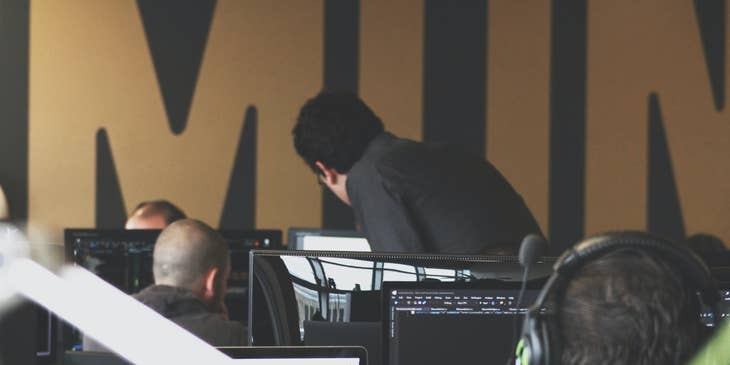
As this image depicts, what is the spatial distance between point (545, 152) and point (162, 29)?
2.00m

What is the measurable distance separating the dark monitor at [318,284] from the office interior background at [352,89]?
3769 millimetres

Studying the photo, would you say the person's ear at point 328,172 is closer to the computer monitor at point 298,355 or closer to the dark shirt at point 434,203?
the dark shirt at point 434,203

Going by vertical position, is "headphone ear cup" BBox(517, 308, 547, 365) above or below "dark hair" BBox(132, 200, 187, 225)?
below

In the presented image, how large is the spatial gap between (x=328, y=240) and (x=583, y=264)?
2.63 meters

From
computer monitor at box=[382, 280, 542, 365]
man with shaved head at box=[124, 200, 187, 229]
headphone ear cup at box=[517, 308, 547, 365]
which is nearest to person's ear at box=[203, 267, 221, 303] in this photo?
man with shaved head at box=[124, 200, 187, 229]

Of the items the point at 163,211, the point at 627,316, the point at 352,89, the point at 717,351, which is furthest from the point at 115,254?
the point at 352,89

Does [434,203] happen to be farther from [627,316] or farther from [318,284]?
[627,316]

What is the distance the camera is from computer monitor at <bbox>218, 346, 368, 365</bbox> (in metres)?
1.54

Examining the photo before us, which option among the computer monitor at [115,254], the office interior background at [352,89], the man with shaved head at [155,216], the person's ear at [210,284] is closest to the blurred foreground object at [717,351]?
the person's ear at [210,284]

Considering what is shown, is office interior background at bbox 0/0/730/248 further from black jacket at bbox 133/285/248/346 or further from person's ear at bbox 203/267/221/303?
black jacket at bbox 133/285/248/346

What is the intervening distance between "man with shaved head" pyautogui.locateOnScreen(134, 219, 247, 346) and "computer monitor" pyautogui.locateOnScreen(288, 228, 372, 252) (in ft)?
1.40

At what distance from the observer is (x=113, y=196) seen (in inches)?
218

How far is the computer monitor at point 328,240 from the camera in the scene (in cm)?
359

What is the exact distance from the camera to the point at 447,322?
1662 millimetres
